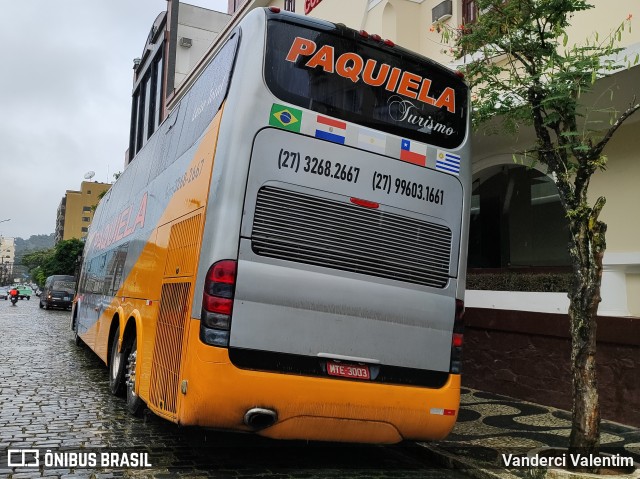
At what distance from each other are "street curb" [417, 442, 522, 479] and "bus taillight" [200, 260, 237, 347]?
107 inches

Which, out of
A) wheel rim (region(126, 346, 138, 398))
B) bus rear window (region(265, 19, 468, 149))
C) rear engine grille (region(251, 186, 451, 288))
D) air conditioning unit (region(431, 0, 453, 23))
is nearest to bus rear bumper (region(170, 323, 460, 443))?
rear engine grille (region(251, 186, 451, 288))

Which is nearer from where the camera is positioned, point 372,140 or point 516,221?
point 372,140

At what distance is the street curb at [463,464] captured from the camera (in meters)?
5.40

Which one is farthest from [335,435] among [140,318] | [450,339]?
[140,318]

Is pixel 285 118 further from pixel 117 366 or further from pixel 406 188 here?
pixel 117 366

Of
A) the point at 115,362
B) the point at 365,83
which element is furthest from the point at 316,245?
the point at 115,362

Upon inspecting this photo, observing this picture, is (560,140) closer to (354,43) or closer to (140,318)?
(354,43)

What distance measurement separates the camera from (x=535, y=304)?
9.11 m

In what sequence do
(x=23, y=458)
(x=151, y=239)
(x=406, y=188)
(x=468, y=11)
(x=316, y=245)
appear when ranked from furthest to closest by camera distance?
(x=468, y=11) < (x=151, y=239) < (x=406, y=188) < (x=23, y=458) < (x=316, y=245)

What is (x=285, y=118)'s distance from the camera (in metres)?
5.16

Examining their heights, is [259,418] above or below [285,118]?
below

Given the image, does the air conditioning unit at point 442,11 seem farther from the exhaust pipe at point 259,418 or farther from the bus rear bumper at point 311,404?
the exhaust pipe at point 259,418

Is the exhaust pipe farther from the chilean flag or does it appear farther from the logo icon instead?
the chilean flag

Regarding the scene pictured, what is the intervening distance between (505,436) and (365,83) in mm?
4318
